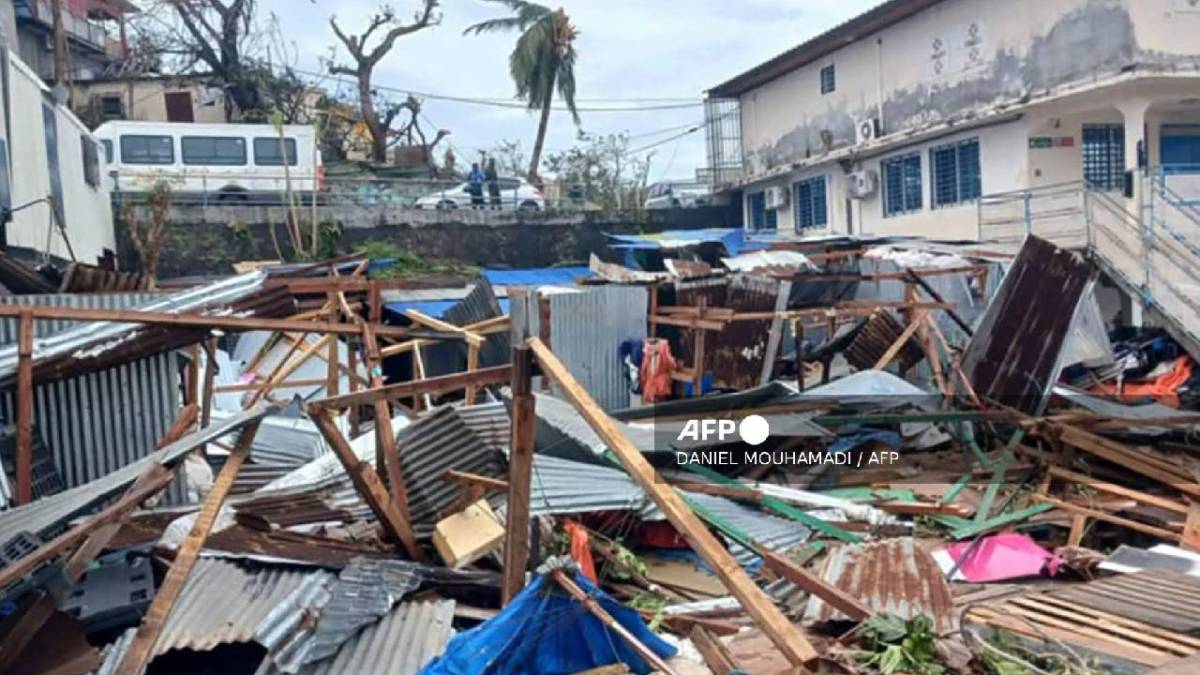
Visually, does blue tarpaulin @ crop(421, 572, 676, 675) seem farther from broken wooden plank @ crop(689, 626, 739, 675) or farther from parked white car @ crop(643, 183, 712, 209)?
parked white car @ crop(643, 183, 712, 209)

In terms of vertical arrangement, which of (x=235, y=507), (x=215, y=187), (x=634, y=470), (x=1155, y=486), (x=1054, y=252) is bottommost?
(x=1155, y=486)

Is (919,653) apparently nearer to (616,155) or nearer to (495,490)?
(495,490)

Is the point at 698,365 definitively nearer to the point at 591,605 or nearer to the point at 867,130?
the point at 591,605

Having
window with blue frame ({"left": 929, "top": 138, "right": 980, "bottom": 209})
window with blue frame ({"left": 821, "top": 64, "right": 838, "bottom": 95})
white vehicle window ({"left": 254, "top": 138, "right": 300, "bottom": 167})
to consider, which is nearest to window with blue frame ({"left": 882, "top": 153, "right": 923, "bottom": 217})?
window with blue frame ({"left": 929, "top": 138, "right": 980, "bottom": 209})

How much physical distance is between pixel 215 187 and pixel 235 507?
1855 cm

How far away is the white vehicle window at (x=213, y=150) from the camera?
23.4 meters

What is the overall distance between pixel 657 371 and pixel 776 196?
1527cm

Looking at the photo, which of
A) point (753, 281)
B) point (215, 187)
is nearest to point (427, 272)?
point (215, 187)

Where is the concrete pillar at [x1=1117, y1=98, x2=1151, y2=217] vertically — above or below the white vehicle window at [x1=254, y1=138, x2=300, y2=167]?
below

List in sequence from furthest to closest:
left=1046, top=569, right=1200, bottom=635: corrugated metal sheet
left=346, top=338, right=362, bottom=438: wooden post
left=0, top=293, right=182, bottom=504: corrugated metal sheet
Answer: left=346, top=338, right=362, bottom=438: wooden post → left=0, top=293, right=182, bottom=504: corrugated metal sheet → left=1046, top=569, right=1200, bottom=635: corrugated metal sheet

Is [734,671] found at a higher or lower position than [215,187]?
lower

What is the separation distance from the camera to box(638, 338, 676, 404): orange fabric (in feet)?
36.3

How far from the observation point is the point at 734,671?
3.80 meters

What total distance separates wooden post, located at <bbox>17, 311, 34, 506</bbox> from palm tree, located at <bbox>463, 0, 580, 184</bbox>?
23.9 m
